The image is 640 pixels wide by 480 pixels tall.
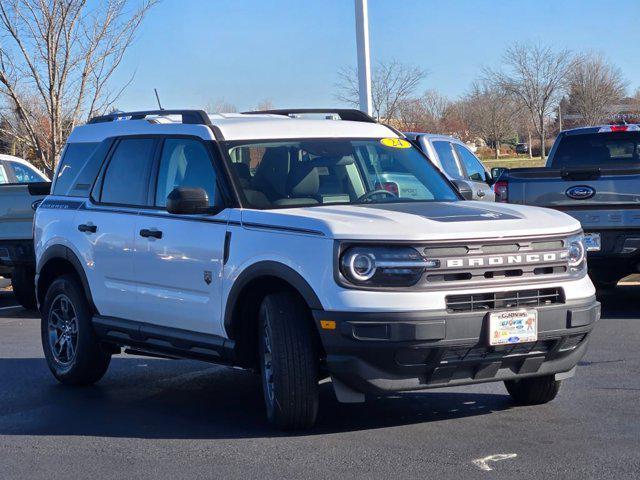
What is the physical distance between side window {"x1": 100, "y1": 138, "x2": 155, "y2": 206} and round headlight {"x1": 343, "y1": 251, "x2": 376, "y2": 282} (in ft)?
7.40

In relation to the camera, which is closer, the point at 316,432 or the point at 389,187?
the point at 316,432

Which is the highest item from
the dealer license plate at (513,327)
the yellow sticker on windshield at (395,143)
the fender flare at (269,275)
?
the yellow sticker on windshield at (395,143)

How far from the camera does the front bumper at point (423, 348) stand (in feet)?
18.9

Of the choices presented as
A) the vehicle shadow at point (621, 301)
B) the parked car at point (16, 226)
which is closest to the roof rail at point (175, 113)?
the parked car at point (16, 226)

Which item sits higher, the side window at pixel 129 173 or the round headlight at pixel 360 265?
the side window at pixel 129 173

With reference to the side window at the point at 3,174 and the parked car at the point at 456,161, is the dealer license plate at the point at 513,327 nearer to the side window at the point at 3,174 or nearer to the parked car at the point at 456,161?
the parked car at the point at 456,161

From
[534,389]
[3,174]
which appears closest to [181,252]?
[534,389]

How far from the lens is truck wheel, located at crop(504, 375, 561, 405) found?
6934 millimetres

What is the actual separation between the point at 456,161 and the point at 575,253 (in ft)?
29.0

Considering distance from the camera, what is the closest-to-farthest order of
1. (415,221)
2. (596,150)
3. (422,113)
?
(415,221) → (596,150) → (422,113)

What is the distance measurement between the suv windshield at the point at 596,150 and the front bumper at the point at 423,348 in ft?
23.9

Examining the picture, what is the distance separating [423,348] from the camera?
5.80 meters

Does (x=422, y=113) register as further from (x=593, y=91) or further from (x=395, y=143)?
(x=395, y=143)

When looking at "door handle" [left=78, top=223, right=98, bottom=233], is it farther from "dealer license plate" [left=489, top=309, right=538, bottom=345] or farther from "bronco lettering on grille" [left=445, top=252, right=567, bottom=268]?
"dealer license plate" [left=489, top=309, right=538, bottom=345]
